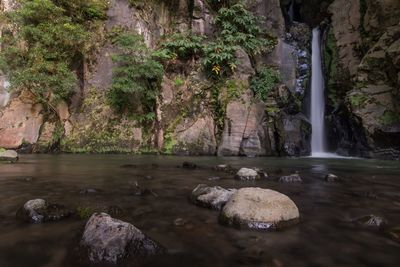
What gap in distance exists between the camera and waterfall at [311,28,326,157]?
1635 centimetres

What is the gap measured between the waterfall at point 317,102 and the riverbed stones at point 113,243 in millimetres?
14076

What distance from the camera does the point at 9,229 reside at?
338 centimetres

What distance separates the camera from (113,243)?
2.71 meters

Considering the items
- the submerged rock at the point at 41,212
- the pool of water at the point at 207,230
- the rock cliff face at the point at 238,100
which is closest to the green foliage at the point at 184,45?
the rock cliff face at the point at 238,100

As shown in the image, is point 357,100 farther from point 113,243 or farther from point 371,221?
point 113,243

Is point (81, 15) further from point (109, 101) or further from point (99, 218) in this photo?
point (99, 218)

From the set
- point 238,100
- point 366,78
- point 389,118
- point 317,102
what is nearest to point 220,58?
point 238,100

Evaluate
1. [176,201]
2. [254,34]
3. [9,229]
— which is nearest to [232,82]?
[254,34]

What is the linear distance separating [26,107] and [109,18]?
626 centimetres

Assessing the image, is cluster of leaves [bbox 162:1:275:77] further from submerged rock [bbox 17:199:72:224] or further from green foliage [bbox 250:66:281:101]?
submerged rock [bbox 17:199:72:224]

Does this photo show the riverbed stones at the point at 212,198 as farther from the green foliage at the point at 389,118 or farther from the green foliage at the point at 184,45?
the green foliage at the point at 184,45

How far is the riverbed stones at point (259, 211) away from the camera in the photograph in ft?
11.6

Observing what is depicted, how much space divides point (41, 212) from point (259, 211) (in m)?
2.43

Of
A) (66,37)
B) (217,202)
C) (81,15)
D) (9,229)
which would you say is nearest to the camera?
(9,229)
